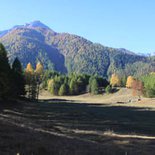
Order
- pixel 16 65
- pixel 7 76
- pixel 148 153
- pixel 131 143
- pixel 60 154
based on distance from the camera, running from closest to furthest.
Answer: pixel 60 154, pixel 148 153, pixel 131 143, pixel 7 76, pixel 16 65

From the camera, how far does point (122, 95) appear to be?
194 meters

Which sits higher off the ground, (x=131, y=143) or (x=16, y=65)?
(x=16, y=65)

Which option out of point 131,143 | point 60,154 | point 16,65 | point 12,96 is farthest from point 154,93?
point 60,154

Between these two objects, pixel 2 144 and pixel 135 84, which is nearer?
pixel 2 144

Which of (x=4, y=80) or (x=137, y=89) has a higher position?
(x=137, y=89)

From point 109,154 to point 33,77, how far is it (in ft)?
371

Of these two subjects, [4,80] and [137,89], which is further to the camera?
[137,89]

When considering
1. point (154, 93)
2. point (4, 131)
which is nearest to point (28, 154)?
point (4, 131)

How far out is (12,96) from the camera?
8694cm

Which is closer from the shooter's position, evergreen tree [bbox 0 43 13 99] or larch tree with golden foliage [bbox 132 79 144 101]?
evergreen tree [bbox 0 43 13 99]

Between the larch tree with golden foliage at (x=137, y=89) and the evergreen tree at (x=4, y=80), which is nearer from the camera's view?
the evergreen tree at (x=4, y=80)

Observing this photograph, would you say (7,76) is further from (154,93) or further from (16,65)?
(154,93)

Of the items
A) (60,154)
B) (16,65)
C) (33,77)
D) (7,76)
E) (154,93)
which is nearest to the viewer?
(60,154)

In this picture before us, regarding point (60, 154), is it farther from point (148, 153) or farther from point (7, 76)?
point (7, 76)
